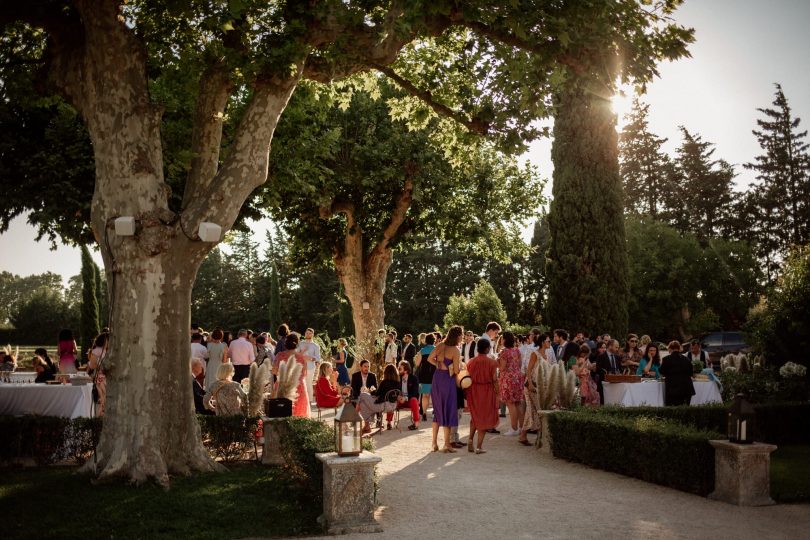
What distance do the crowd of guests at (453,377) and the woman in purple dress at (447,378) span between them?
2 centimetres

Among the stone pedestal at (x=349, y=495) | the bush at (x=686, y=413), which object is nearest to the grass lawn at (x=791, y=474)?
the bush at (x=686, y=413)

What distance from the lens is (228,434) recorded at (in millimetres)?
10305

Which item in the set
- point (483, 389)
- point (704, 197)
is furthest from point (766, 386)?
point (704, 197)

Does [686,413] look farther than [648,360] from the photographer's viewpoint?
No

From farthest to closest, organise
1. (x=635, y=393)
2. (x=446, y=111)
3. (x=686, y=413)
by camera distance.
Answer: (x=635, y=393) < (x=686, y=413) < (x=446, y=111)

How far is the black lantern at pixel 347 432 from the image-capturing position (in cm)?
708

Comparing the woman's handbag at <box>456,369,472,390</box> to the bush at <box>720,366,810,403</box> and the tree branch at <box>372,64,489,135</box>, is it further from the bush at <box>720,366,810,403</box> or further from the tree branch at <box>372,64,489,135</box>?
the bush at <box>720,366,810,403</box>

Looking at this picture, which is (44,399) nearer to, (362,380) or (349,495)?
(362,380)

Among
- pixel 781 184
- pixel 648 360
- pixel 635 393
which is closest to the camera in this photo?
pixel 635 393

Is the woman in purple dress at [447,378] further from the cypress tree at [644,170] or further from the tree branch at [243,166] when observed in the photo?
the cypress tree at [644,170]

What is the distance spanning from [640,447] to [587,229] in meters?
17.8

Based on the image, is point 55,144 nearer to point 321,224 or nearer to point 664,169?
point 321,224

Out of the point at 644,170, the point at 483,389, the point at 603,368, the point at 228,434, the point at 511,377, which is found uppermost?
the point at 644,170

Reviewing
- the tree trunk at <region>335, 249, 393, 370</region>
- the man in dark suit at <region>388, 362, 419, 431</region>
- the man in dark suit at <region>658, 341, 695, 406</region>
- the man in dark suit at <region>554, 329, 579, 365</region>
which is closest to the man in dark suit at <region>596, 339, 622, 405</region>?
the man in dark suit at <region>554, 329, 579, 365</region>
